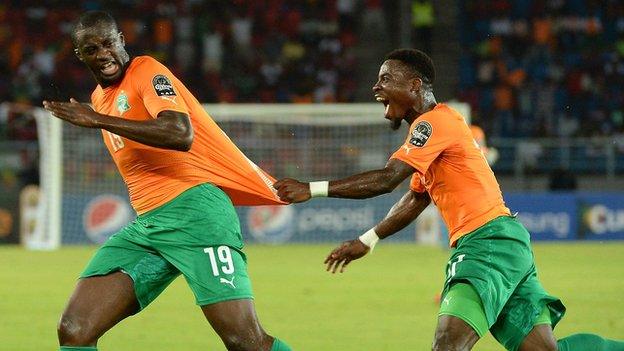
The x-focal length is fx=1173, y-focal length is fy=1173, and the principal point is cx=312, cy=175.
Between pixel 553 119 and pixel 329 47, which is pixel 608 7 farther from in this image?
pixel 329 47

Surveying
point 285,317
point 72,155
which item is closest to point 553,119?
point 72,155

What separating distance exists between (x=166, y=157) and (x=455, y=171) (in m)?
1.54

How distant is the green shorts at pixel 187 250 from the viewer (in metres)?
6.02

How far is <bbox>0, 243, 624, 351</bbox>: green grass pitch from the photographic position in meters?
9.43

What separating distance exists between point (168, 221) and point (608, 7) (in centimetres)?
2428

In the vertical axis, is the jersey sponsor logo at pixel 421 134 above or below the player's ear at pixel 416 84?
below

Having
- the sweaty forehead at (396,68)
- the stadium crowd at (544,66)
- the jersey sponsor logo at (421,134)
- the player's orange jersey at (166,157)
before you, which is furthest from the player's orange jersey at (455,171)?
the stadium crowd at (544,66)

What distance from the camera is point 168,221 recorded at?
20.4 feet

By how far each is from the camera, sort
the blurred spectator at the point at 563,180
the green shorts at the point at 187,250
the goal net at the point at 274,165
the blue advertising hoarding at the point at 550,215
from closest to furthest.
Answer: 1. the green shorts at the point at 187,250
2. the goal net at the point at 274,165
3. the blue advertising hoarding at the point at 550,215
4. the blurred spectator at the point at 563,180

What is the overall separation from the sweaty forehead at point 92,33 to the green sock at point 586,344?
290 centimetres

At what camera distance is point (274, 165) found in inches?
838

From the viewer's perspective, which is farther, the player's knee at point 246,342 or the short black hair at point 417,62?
the short black hair at point 417,62

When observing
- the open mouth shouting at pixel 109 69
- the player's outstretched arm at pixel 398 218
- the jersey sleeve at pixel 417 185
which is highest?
the open mouth shouting at pixel 109 69

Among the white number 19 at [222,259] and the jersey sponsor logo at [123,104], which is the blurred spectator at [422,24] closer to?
the jersey sponsor logo at [123,104]
